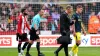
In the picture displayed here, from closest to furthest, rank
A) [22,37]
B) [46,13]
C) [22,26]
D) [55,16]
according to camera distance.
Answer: [22,26] < [22,37] < [46,13] < [55,16]

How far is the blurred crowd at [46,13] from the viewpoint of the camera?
2514 centimetres

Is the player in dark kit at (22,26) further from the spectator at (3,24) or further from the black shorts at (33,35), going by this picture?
the spectator at (3,24)

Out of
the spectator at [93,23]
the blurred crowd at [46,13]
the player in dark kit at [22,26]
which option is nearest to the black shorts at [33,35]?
the player in dark kit at [22,26]

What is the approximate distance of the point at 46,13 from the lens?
83.8ft

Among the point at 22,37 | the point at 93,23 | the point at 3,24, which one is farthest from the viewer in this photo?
the point at 93,23

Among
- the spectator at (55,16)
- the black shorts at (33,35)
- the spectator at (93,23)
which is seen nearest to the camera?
the black shorts at (33,35)

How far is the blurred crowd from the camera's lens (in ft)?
Answer: 82.5

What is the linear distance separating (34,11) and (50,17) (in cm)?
106

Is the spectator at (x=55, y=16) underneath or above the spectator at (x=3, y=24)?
above

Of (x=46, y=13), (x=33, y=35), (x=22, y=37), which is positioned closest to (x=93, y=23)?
(x=46, y=13)

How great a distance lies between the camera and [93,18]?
26016 millimetres

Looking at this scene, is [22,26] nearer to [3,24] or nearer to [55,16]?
[3,24]

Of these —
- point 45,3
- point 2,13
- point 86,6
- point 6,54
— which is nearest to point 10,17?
point 2,13

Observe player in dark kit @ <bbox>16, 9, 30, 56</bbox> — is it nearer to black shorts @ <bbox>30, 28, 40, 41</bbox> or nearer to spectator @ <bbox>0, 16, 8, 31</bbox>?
black shorts @ <bbox>30, 28, 40, 41</bbox>
